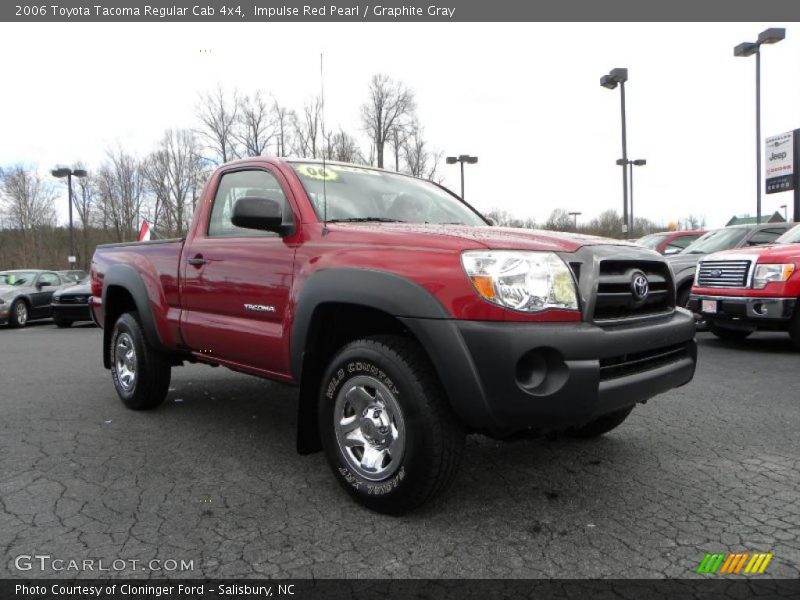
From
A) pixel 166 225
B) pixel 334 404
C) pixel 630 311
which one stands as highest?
pixel 166 225

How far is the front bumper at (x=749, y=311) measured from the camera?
7.10 meters

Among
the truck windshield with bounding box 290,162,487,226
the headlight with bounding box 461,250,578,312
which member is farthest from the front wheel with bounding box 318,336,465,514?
the truck windshield with bounding box 290,162,487,226

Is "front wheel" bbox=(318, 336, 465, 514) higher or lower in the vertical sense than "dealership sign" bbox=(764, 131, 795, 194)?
lower

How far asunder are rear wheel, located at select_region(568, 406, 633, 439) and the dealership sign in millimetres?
23538

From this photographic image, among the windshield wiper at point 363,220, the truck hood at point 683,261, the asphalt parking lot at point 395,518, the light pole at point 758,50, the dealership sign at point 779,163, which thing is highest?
the light pole at point 758,50

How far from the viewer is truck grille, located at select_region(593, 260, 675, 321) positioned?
2795 mm

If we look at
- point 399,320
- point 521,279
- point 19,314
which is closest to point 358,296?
point 399,320

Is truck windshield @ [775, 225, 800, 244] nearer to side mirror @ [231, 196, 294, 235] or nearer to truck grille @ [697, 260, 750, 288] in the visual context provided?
truck grille @ [697, 260, 750, 288]

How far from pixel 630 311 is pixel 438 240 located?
1027 mm

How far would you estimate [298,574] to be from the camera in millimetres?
2348

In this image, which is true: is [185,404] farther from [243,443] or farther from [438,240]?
[438,240]

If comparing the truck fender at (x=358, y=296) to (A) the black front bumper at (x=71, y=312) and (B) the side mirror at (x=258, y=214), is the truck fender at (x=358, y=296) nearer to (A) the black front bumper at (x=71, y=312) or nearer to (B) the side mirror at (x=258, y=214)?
(B) the side mirror at (x=258, y=214)

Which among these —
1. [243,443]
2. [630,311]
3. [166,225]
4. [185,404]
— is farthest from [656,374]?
[166,225]

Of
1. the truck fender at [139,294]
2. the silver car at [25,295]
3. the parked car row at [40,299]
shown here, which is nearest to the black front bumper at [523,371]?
the truck fender at [139,294]
